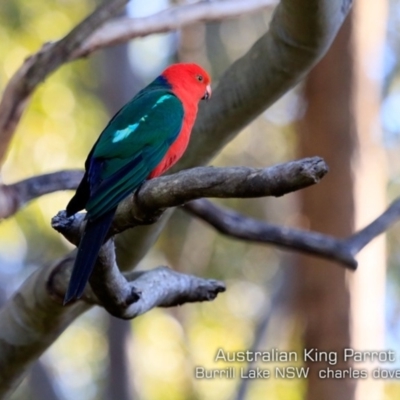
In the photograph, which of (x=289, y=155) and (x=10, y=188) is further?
(x=289, y=155)

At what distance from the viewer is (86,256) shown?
93.7 inches

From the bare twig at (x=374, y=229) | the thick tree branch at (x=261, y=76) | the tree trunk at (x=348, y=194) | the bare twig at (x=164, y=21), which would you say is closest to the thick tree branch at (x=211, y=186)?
the thick tree branch at (x=261, y=76)

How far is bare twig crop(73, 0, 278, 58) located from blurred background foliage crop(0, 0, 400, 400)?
4.33 m

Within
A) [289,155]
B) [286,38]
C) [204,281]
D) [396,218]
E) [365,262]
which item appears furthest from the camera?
[289,155]

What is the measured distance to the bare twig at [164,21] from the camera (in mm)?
4047

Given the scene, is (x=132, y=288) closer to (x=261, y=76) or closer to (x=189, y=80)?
(x=261, y=76)

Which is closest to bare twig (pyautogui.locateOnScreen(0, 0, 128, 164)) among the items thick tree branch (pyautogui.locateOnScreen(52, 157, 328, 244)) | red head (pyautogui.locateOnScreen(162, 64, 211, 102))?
red head (pyautogui.locateOnScreen(162, 64, 211, 102))

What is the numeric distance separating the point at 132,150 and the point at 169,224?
6834 mm

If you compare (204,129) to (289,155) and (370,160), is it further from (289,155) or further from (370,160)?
(289,155)

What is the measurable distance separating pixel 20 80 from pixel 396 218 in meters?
2.26

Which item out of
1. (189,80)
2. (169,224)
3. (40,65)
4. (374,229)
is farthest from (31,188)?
(169,224)

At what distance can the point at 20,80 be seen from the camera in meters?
3.56

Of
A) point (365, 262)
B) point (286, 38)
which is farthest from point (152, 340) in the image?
point (286, 38)

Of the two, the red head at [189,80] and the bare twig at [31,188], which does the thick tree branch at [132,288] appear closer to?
the bare twig at [31,188]
